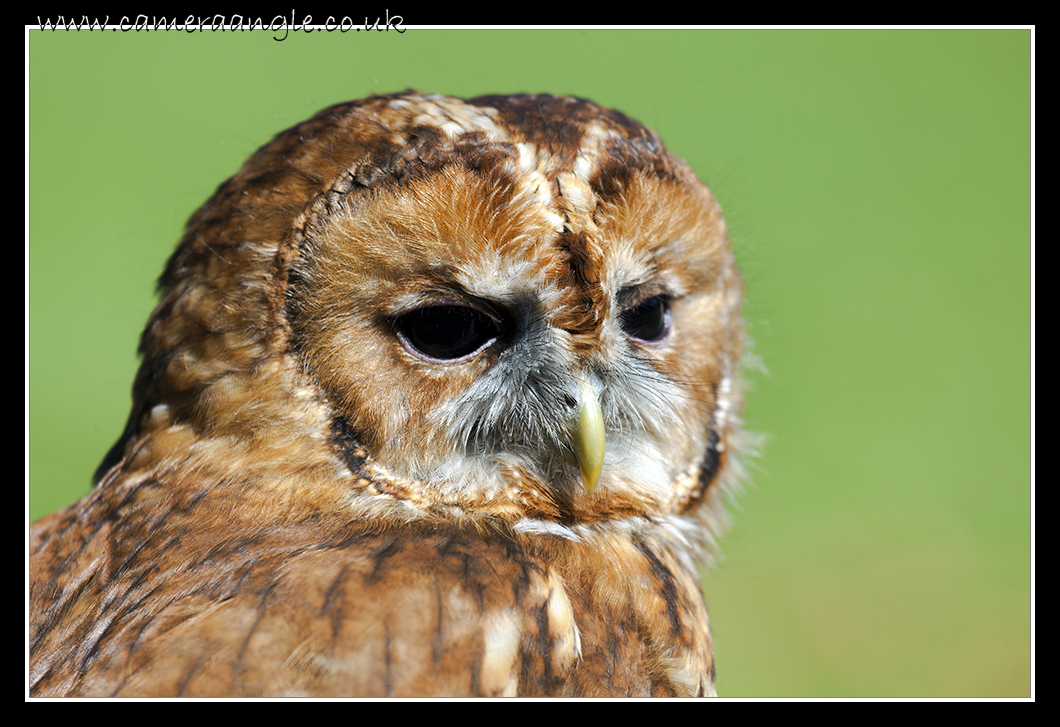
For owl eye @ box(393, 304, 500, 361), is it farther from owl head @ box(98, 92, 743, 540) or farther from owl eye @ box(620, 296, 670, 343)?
owl eye @ box(620, 296, 670, 343)

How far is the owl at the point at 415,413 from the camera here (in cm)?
117

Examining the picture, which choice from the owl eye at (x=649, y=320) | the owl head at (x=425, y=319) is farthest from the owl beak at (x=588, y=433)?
the owl eye at (x=649, y=320)

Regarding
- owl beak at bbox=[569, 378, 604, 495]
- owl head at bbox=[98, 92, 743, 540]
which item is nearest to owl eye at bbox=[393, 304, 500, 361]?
owl head at bbox=[98, 92, 743, 540]

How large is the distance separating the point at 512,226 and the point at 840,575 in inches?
130

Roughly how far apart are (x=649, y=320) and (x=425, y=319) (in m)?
0.44

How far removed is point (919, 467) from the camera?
4340 millimetres

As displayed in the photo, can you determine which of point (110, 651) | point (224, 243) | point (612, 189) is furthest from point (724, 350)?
point (110, 651)

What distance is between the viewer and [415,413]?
1293mm

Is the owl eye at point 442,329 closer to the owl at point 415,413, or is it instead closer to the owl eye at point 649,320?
the owl at point 415,413

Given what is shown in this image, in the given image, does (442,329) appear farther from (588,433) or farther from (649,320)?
(649,320)

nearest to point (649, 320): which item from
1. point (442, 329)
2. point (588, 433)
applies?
point (588, 433)

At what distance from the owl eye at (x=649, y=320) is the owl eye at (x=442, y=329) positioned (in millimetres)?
264

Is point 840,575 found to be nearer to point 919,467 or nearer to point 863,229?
point 919,467

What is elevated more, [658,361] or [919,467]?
[658,361]
